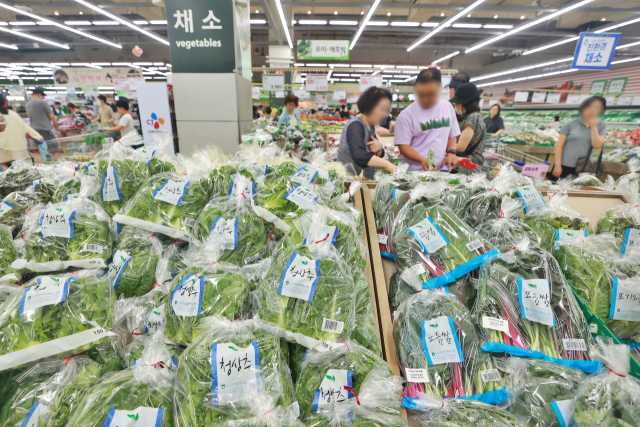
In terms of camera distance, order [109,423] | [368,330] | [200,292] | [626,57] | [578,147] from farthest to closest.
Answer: [626,57] < [578,147] < [368,330] < [200,292] < [109,423]

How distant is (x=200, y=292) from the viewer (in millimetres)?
979

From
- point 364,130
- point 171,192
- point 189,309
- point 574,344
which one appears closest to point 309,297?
point 189,309

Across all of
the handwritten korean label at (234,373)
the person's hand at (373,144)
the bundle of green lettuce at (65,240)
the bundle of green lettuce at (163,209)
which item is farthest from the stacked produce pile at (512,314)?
the person's hand at (373,144)

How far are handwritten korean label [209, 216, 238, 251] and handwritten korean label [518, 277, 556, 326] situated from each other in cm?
117

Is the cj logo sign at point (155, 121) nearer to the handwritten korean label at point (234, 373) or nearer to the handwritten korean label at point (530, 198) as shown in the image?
the handwritten korean label at point (234, 373)

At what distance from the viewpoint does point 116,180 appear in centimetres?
150

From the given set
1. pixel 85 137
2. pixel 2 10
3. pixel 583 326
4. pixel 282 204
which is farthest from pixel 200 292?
pixel 2 10

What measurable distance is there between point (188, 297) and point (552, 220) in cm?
175

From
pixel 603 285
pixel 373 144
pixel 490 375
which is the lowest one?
pixel 490 375

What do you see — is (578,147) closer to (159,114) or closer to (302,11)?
(159,114)

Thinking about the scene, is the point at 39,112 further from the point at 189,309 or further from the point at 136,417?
the point at 136,417

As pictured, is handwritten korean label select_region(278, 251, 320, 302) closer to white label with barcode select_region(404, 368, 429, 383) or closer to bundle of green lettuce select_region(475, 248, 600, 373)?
white label with barcode select_region(404, 368, 429, 383)

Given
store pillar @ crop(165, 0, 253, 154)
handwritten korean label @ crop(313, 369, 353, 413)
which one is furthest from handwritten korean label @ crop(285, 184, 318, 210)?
store pillar @ crop(165, 0, 253, 154)

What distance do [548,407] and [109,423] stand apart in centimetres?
131
